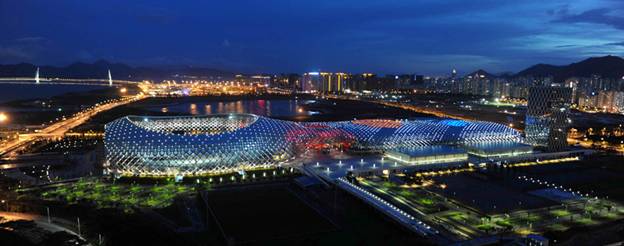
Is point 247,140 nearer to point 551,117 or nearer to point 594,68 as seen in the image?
point 551,117

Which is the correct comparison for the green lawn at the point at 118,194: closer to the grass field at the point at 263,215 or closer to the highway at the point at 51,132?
the grass field at the point at 263,215

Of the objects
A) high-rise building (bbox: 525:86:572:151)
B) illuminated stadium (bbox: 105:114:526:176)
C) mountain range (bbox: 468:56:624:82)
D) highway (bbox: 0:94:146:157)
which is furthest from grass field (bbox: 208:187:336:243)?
mountain range (bbox: 468:56:624:82)

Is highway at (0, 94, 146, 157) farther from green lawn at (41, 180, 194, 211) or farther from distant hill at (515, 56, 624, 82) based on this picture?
distant hill at (515, 56, 624, 82)


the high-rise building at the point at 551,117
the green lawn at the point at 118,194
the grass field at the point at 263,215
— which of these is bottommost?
the grass field at the point at 263,215

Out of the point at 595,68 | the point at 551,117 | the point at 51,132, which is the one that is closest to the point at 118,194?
the point at 51,132

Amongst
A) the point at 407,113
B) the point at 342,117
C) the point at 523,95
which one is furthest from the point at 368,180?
the point at 523,95

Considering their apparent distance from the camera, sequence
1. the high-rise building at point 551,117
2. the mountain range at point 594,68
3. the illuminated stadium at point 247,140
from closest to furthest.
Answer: the illuminated stadium at point 247,140, the high-rise building at point 551,117, the mountain range at point 594,68

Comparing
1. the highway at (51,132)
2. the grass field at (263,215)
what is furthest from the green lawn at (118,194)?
the highway at (51,132)
